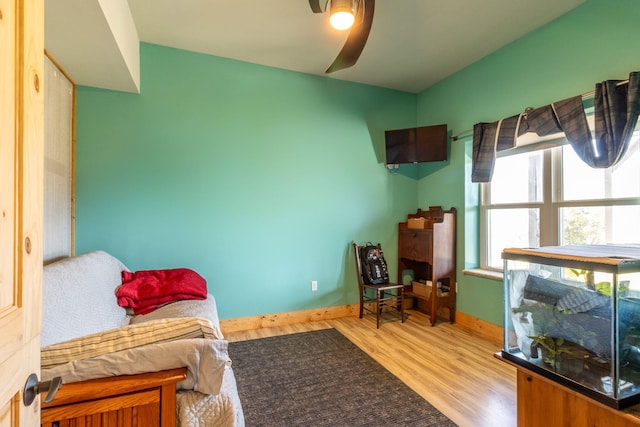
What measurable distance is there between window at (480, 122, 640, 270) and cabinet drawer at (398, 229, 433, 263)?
1.91ft

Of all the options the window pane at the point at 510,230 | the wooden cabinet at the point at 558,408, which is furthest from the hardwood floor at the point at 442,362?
the window pane at the point at 510,230

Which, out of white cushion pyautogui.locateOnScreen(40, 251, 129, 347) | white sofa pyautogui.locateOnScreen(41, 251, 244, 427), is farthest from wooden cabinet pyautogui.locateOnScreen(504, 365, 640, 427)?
white cushion pyautogui.locateOnScreen(40, 251, 129, 347)

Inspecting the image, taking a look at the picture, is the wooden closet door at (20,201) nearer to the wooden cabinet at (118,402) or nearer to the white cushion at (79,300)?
the wooden cabinet at (118,402)

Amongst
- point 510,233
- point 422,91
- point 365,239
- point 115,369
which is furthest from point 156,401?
point 422,91

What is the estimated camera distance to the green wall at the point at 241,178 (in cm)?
278

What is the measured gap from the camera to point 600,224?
2.39m

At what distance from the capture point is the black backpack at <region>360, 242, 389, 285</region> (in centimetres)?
354

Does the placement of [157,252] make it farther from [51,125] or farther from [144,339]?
[144,339]

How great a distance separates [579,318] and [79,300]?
7.71ft

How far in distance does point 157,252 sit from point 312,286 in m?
1.62

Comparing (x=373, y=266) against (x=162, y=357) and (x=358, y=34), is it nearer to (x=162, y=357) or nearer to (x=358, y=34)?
(x=358, y=34)

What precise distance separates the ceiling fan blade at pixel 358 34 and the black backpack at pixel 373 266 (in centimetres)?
211

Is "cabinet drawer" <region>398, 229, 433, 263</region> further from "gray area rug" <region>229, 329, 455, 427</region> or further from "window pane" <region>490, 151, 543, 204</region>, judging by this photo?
"gray area rug" <region>229, 329, 455, 427</region>

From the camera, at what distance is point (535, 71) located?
265cm
